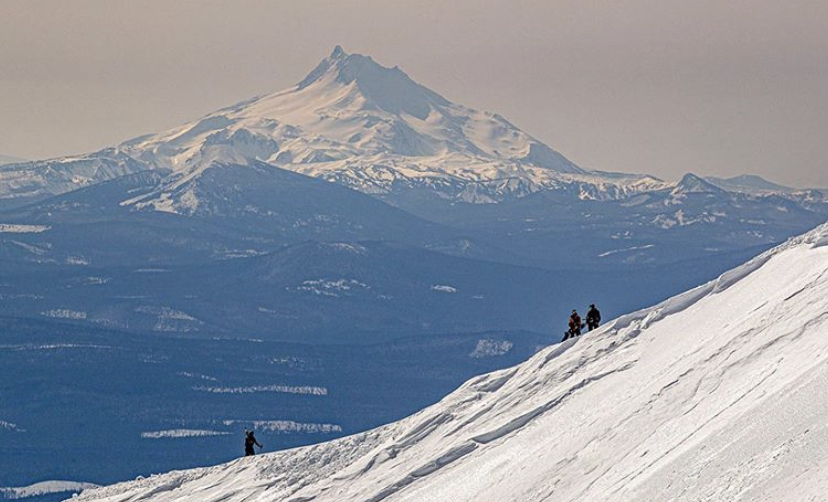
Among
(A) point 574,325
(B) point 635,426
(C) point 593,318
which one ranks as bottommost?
(B) point 635,426

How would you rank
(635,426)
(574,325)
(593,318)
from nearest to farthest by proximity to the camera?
(635,426) → (593,318) → (574,325)

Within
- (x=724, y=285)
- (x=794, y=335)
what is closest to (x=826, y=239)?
(x=724, y=285)

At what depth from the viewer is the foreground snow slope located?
4419 cm

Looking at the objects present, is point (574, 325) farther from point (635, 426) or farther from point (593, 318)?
point (635, 426)

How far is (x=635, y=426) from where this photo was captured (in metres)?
55.0

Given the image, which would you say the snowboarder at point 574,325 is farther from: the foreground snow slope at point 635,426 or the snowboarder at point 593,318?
the foreground snow slope at point 635,426

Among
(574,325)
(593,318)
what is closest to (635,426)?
(593,318)

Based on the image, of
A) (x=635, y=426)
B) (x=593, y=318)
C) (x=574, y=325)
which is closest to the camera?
(x=635, y=426)

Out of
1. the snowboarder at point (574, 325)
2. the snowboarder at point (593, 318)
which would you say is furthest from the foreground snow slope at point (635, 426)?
the snowboarder at point (574, 325)

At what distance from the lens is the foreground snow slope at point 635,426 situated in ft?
145

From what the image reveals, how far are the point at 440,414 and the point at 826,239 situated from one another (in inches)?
842

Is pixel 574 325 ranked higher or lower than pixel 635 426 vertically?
higher

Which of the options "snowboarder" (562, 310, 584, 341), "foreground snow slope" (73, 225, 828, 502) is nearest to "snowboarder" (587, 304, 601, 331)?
"snowboarder" (562, 310, 584, 341)

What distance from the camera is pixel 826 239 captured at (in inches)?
2603
